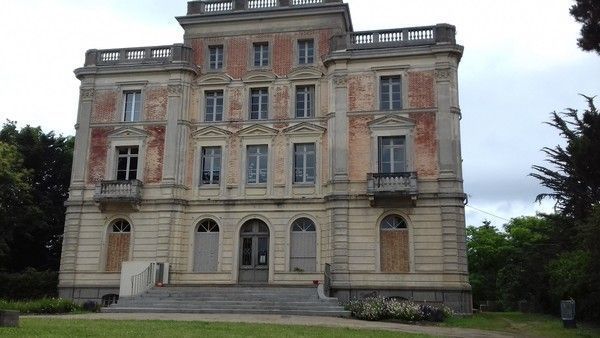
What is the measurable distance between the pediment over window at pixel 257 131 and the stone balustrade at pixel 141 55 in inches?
180

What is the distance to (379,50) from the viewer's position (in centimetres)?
2764

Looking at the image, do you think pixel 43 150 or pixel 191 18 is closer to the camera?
pixel 191 18

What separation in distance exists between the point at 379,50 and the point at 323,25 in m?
3.28

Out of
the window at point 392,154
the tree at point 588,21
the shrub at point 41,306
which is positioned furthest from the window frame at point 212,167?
the tree at point 588,21

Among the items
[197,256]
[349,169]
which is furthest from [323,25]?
[197,256]

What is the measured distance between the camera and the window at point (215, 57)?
3005 centimetres

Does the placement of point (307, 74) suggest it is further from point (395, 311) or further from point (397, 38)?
point (395, 311)

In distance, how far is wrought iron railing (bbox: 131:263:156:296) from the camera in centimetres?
2545

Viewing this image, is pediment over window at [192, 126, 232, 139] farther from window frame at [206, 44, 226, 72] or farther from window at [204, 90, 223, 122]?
window frame at [206, 44, 226, 72]

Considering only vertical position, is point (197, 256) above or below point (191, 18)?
below

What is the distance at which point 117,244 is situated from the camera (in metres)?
28.0

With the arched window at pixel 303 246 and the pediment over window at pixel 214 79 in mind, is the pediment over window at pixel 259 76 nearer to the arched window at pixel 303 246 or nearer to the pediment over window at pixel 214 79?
the pediment over window at pixel 214 79

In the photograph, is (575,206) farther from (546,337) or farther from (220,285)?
(220,285)

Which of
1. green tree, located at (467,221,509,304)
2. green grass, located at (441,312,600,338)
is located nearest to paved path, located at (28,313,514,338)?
green grass, located at (441,312,600,338)
